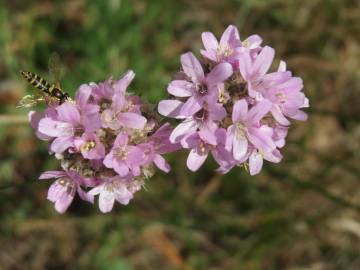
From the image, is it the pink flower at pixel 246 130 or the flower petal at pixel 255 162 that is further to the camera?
the flower petal at pixel 255 162

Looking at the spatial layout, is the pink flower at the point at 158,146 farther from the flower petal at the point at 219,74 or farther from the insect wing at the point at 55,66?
the insect wing at the point at 55,66

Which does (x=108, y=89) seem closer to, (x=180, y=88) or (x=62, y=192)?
(x=180, y=88)

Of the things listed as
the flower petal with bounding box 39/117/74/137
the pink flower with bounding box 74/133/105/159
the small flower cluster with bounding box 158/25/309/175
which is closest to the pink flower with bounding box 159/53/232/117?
the small flower cluster with bounding box 158/25/309/175

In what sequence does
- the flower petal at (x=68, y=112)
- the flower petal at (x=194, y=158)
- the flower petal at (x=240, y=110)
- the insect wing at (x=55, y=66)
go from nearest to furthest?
the flower petal at (x=240, y=110), the flower petal at (x=68, y=112), the flower petal at (x=194, y=158), the insect wing at (x=55, y=66)

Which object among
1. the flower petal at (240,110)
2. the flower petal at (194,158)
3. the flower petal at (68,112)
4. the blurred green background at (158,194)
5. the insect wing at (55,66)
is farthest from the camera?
the blurred green background at (158,194)

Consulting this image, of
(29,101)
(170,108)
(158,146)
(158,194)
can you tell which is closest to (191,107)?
(170,108)

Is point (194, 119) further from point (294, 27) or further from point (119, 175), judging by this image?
point (294, 27)

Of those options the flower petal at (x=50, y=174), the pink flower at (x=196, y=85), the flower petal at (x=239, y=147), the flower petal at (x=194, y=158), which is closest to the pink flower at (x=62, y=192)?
the flower petal at (x=50, y=174)
